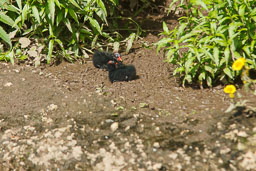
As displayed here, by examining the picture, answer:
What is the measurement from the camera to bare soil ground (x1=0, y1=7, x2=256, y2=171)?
13.0 ft

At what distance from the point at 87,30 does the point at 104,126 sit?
7.47ft

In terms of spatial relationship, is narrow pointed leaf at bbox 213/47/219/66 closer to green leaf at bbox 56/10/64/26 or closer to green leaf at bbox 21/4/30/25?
green leaf at bbox 56/10/64/26

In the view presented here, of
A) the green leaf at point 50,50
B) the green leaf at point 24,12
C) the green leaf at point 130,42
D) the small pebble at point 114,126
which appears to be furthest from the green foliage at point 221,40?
the green leaf at point 24,12

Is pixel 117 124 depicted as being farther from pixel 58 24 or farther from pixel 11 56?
pixel 11 56

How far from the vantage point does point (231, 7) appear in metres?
4.63

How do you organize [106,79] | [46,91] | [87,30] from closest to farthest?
[46,91] < [106,79] < [87,30]

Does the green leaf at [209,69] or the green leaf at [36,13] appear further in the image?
the green leaf at [36,13]

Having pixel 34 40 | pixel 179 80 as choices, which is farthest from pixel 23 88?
pixel 179 80

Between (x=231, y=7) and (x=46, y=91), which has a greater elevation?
(x=231, y=7)

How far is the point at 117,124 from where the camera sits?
459cm

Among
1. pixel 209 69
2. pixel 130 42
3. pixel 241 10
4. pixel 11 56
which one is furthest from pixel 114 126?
pixel 11 56

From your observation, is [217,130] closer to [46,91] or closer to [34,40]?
[46,91]

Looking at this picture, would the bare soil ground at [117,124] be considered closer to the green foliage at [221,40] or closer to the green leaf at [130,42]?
the green foliage at [221,40]

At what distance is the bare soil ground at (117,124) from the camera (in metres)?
3.96
